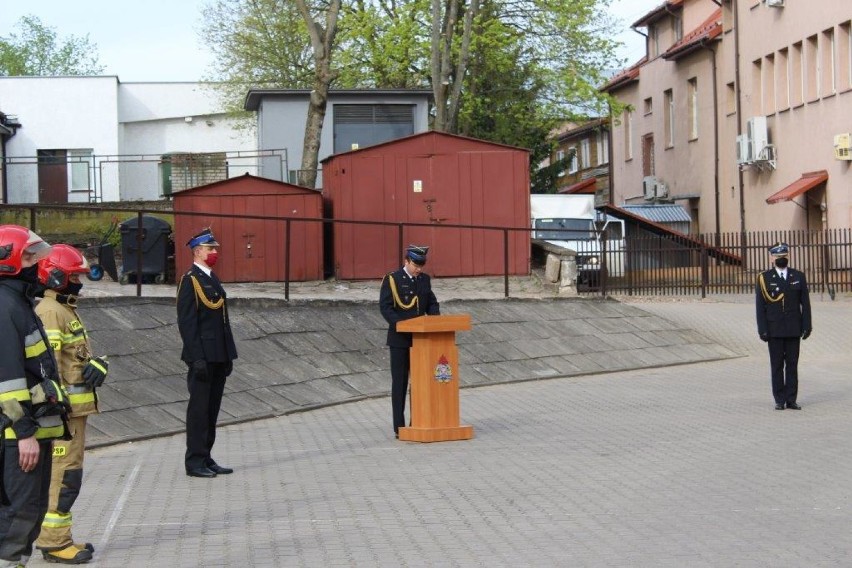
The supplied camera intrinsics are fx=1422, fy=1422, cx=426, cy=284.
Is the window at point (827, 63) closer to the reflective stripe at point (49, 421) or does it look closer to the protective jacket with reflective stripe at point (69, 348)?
the protective jacket with reflective stripe at point (69, 348)

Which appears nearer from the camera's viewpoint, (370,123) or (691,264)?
(691,264)

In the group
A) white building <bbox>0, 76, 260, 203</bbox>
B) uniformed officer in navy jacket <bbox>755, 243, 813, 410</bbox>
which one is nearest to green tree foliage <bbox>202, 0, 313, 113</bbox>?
white building <bbox>0, 76, 260, 203</bbox>

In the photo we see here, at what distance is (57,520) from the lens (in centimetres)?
784

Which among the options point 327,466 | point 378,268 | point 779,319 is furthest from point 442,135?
point 327,466

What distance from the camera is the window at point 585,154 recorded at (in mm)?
67562

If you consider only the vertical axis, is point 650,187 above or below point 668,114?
below

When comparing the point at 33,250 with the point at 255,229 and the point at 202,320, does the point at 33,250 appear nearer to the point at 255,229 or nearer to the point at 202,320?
the point at 202,320

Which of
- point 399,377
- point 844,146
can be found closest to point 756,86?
point 844,146

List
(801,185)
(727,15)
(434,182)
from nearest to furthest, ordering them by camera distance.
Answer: (434,182), (801,185), (727,15)

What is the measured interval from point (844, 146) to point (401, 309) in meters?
24.9

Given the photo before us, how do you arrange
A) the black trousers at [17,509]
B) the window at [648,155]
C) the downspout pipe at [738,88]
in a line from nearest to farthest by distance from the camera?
the black trousers at [17,509], the downspout pipe at [738,88], the window at [648,155]

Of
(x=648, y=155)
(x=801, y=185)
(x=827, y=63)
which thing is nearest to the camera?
(x=827, y=63)

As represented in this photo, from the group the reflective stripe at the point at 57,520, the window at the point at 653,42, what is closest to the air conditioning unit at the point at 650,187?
the window at the point at 653,42

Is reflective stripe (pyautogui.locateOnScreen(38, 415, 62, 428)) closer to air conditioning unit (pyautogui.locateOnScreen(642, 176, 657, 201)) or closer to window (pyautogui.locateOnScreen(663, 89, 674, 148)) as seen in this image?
window (pyautogui.locateOnScreen(663, 89, 674, 148))
